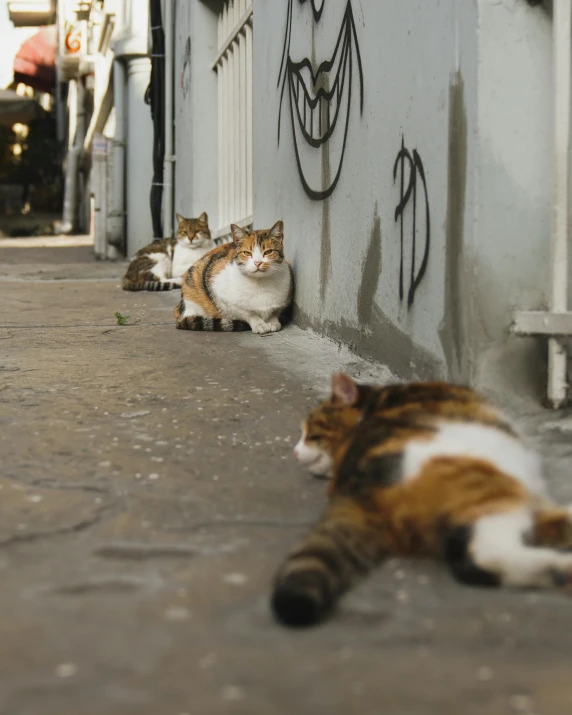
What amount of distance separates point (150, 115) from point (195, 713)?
10111 mm

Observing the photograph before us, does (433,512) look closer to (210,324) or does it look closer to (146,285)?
(210,324)

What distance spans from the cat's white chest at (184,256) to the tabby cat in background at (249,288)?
248 centimetres

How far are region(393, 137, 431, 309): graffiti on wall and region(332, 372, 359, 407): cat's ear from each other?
3.10 feet

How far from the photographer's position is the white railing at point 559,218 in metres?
2.39

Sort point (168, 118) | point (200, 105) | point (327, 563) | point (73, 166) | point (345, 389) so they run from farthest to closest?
point (73, 166) → point (168, 118) → point (200, 105) → point (345, 389) → point (327, 563)

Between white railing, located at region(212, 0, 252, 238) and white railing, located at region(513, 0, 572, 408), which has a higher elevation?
white railing, located at region(212, 0, 252, 238)

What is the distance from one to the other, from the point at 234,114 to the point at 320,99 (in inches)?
132

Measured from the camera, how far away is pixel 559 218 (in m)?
2.44

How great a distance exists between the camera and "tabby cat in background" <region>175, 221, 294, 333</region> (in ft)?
15.4

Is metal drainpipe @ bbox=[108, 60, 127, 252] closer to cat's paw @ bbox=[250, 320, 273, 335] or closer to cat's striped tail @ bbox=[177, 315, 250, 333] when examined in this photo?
cat's striped tail @ bbox=[177, 315, 250, 333]

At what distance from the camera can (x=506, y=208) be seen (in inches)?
98.0

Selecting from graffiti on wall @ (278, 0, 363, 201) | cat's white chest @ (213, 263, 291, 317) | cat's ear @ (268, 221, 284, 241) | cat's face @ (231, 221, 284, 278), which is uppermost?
graffiti on wall @ (278, 0, 363, 201)

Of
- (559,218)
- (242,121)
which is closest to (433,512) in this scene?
(559,218)

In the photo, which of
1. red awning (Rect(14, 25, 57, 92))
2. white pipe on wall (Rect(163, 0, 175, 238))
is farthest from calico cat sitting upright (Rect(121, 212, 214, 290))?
red awning (Rect(14, 25, 57, 92))
